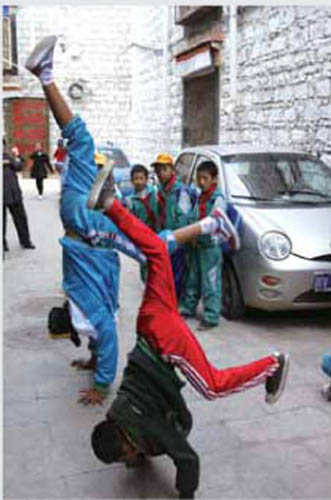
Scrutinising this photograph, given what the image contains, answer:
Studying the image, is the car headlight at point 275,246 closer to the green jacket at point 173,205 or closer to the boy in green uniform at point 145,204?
the green jacket at point 173,205

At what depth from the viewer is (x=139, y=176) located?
5.98 m

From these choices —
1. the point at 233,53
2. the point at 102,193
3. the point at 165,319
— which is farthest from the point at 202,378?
the point at 233,53

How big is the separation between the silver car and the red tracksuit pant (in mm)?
2645

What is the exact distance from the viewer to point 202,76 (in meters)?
14.3

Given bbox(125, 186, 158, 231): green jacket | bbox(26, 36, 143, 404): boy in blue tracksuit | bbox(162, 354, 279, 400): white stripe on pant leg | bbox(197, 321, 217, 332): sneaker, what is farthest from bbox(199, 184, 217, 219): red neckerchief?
bbox(162, 354, 279, 400): white stripe on pant leg

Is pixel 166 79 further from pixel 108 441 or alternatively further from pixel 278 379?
pixel 108 441

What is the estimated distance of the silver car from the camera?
566 cm

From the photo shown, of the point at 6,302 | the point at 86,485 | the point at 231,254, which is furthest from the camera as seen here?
the point at 6,302

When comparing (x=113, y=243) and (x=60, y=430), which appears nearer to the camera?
(x=113, y=243)

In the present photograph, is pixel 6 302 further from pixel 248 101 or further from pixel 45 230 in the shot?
pixel 248 101

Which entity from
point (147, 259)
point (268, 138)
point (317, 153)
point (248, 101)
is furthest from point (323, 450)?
point (248, 101)

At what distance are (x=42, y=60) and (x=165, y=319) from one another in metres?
1.69

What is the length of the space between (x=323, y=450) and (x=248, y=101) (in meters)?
8.69

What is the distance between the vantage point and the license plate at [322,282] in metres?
5.64
